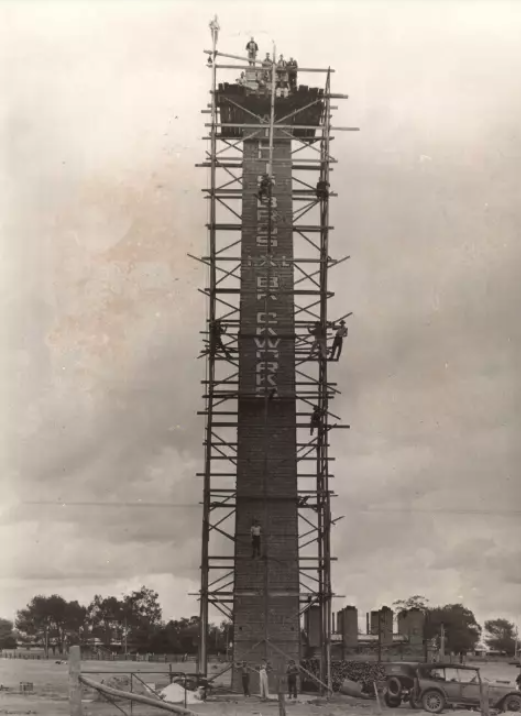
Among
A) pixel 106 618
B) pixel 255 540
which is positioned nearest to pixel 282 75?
pixel 255 540

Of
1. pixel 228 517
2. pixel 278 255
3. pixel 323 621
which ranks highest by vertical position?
pixel 278 255

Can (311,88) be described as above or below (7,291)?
above

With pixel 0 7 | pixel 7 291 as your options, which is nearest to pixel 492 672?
pixel 7 291

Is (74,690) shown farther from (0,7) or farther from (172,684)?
(0,7)

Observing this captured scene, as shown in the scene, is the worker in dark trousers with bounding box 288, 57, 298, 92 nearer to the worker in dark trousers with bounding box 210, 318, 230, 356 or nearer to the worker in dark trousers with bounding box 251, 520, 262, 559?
the worker in dark trousers with bounding box 210, 318, 230, 356

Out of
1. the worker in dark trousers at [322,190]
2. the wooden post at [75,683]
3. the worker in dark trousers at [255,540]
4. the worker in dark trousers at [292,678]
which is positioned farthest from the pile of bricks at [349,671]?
the worker in dark trousers at [322,190]

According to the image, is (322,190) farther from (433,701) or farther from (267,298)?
(433,701)

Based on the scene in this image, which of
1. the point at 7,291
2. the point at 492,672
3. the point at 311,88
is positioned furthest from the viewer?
the point at 492,672

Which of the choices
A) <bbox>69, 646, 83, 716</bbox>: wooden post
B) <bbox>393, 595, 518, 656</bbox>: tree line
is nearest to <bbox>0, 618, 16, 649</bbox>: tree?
<bbox>393, 595, 518, 656</bbox>: tree line
